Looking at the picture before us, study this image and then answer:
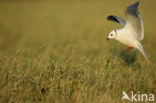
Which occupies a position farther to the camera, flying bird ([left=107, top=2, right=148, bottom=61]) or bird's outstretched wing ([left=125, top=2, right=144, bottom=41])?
flying bird ([left=107, top=2, right=148, bottom=61])

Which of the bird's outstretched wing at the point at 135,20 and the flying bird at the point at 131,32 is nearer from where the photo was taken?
the bird's outstretched wing at the point at 135,20

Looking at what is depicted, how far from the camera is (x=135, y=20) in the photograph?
461cm

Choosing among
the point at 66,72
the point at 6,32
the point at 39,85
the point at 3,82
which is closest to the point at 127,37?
the point at 66,72

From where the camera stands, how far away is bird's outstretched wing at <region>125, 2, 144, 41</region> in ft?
14.2

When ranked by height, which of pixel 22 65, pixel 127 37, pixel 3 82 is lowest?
pixel 3 82

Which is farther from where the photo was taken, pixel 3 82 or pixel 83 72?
pixel 83 72

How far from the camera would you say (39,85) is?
4.27 meters

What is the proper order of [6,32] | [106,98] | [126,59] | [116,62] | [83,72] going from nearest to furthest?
1. [106,98]
2. [83,72]
3. [116,62]
4. [126,59]
5. [6,32]

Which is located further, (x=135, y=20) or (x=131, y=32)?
(x=131, y=32)

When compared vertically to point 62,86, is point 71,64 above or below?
above

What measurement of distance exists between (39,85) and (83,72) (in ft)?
3.06

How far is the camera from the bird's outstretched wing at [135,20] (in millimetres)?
4320

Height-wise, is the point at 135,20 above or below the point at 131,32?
above

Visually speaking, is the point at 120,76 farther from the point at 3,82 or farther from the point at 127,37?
the point at 3,82
